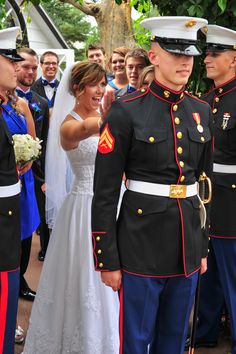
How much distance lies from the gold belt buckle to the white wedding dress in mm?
1122

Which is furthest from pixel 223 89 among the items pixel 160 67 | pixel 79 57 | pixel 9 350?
pixel 79 57

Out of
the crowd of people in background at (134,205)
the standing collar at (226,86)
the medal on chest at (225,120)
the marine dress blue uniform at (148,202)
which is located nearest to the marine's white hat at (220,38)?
the crowd of people in background at (134,205)

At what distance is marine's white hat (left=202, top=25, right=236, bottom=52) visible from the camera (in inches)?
146

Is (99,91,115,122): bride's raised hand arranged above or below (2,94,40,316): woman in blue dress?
above

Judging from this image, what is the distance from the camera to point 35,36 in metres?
19.2

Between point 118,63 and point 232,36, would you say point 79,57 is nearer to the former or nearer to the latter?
point 118,63

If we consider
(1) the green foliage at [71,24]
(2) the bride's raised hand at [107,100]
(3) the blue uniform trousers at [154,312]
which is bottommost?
(1) the green foliage at [71,24]

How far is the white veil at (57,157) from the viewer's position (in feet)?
12.7

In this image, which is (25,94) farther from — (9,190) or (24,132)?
(9,190)

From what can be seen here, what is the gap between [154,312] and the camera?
2.75 m

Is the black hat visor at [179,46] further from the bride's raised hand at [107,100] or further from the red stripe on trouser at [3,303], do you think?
the red stripe on trouser at [3,303]

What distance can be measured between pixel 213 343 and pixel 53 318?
1160 millimetres

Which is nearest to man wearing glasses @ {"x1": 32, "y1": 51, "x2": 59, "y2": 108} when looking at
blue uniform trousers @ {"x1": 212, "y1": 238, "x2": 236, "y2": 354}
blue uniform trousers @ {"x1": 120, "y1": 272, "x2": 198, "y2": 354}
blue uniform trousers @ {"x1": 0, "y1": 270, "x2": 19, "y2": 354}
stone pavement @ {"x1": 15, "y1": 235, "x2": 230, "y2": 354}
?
stone pavement @ {"x1": 15, "y1": 235, "x2": 230, "y2": 354}

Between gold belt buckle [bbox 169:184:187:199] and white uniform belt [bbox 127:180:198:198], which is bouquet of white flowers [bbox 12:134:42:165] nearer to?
white uniform belt [bbox 127:180:198:198]
